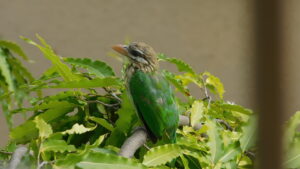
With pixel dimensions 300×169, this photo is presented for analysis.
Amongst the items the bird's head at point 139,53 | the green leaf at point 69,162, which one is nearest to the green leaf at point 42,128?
the green leaf at point 69,162

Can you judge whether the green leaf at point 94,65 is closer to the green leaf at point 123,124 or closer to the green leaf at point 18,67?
the green leaf at point 123,124

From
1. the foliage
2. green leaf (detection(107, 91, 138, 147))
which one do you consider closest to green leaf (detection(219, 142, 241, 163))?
the foliage

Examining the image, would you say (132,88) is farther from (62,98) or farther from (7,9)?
(7,9)

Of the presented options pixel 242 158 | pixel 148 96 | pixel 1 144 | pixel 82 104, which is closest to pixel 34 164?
pixel 82 104

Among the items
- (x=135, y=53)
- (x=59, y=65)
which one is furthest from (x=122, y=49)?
(x=59, y=65)

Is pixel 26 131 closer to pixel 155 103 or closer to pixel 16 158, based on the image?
pixel 16 158

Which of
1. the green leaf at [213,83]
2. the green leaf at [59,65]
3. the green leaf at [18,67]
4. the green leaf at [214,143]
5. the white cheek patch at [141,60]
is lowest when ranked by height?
the green leaf at [214,143]
